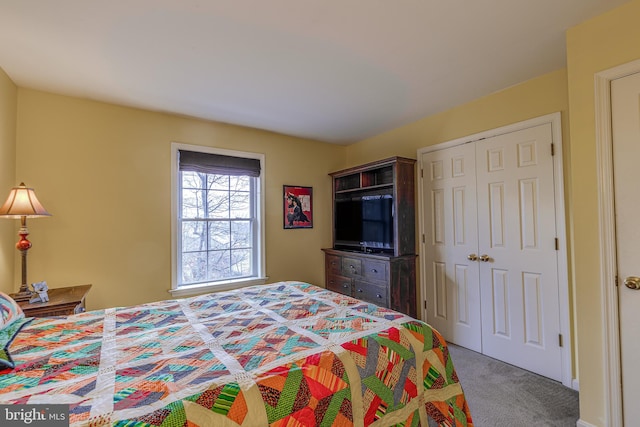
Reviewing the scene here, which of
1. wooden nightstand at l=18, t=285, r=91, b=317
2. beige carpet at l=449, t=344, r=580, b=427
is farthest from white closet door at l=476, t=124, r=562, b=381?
wooden nightstand at l=18, t=285, r=91, b=317

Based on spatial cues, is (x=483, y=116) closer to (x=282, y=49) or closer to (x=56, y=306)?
(x=282, y=49)

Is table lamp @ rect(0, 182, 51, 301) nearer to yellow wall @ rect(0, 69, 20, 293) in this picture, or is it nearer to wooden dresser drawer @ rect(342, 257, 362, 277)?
yellow wall @ rect(0, 69, 20, 293)

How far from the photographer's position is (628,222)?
1625 mm

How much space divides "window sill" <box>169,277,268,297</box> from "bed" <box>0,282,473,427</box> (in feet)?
4.32

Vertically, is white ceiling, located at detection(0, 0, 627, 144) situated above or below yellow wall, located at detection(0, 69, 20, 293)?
above

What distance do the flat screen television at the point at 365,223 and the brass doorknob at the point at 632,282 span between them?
6.37 feet

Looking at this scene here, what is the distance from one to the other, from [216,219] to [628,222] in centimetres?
348

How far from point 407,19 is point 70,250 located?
10.8 ft

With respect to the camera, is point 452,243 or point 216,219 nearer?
point 452,243

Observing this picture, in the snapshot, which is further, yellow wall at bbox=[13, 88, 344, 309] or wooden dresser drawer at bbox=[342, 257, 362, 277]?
wooden dresser drawer at bbox=[342, 257, 362, 277]

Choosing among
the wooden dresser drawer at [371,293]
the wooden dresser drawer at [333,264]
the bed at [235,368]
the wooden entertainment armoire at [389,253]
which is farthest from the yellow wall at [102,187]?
the wooden dresser drawer at [371,293]

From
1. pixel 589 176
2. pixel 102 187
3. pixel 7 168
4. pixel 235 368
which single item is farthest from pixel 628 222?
pixel 7 168

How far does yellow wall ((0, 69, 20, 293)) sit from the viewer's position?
2227mm

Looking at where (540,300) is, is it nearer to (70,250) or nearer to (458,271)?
(458,271)
